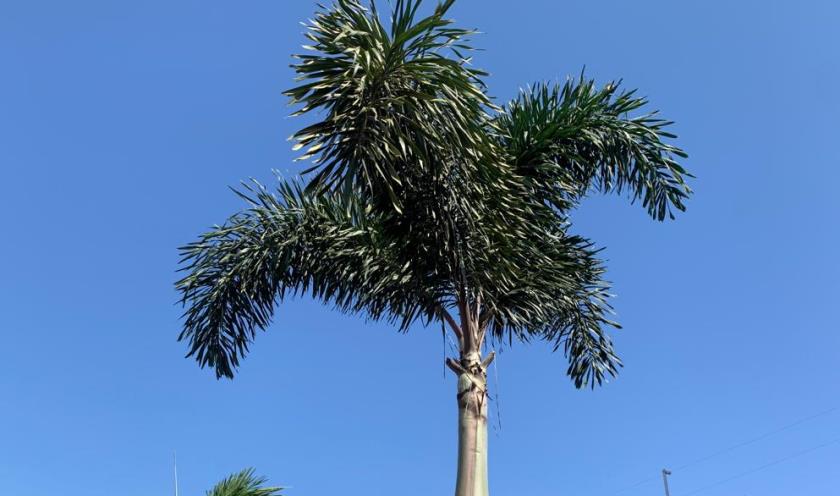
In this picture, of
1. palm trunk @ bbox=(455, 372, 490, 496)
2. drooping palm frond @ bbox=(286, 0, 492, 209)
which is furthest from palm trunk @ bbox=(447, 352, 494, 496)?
drooping palm frond @ bbox=(286, 0, 492, 209)

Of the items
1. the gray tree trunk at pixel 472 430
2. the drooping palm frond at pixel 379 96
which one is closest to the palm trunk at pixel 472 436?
the gray tree trunk at pixel 472 430

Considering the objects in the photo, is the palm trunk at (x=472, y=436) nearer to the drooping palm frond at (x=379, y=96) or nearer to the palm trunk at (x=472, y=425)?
the palm trunk at (x=472, y=425)

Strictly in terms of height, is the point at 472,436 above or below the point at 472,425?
below

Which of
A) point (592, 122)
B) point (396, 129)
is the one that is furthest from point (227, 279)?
point (592, 122)

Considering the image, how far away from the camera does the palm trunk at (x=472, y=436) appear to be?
8.48 metres

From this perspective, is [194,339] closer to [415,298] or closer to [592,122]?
[415,298]

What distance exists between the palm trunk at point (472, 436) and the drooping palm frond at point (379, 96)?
2.45 metres

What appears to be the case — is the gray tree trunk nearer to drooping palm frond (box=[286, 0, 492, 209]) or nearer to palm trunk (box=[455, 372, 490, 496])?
palm trunk (box=[455, 372, 490, 496])

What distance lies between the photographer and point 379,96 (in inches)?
292

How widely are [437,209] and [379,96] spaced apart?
1.62m

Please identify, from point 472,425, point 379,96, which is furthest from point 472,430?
point 379,96

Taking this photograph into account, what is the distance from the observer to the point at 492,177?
8625mm

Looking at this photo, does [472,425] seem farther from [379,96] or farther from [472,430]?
[379,96]

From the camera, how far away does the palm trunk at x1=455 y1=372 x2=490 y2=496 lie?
27.8 ft
